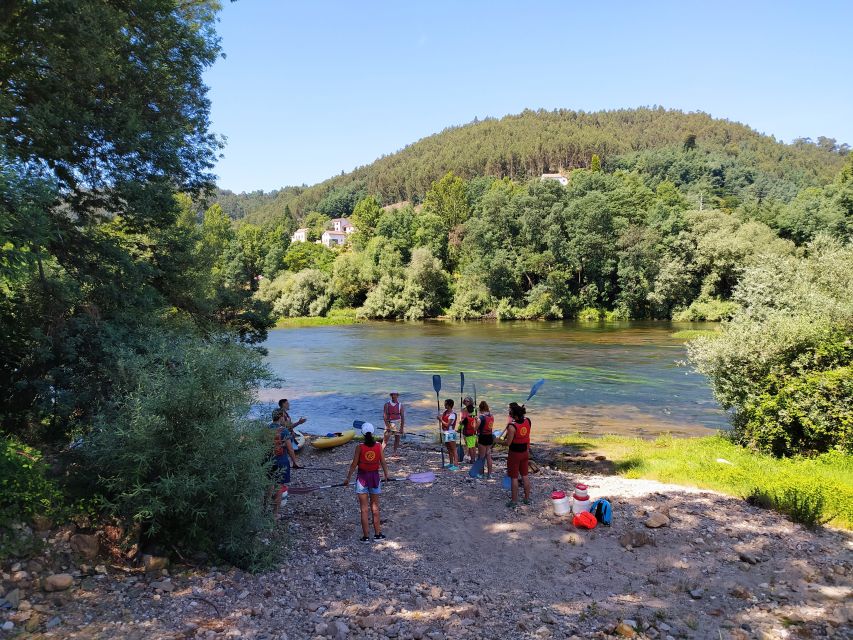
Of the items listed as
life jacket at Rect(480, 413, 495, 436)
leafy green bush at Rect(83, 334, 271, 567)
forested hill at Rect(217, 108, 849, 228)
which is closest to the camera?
leafy green bush at Rect(83, 334, 271, 567)

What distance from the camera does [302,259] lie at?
Answer: 9169 cm

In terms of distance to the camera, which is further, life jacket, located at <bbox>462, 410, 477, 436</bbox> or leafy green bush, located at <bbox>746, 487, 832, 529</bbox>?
life jacket, located at <bbox>462, 410, 477, 436</bbox>

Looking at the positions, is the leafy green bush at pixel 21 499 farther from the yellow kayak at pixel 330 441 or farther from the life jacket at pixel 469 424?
the yellow kayak at pixel 330 441

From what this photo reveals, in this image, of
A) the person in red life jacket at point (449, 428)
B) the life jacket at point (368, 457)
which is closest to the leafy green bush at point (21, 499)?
the life jacket at point (368, 457)

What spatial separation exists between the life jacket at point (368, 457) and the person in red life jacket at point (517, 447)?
8.89 feet

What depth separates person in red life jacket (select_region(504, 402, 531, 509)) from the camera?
10.2 m

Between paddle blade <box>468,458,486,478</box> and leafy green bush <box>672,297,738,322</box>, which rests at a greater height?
leafy green bush <box>672,297,738,322</box>

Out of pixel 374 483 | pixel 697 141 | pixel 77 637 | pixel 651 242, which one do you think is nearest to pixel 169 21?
pixel 374 483

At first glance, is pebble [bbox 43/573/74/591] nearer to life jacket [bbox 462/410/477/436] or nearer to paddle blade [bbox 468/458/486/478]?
paddle blade [bbox 468/458/486/478]

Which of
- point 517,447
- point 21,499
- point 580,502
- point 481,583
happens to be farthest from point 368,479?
point 21,499

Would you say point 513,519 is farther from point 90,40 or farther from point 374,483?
point 90,40

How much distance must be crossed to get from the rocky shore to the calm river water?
304 cm

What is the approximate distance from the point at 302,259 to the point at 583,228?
1896 inches

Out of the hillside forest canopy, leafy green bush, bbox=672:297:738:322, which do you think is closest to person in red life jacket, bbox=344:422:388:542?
the hillside forest canopy
